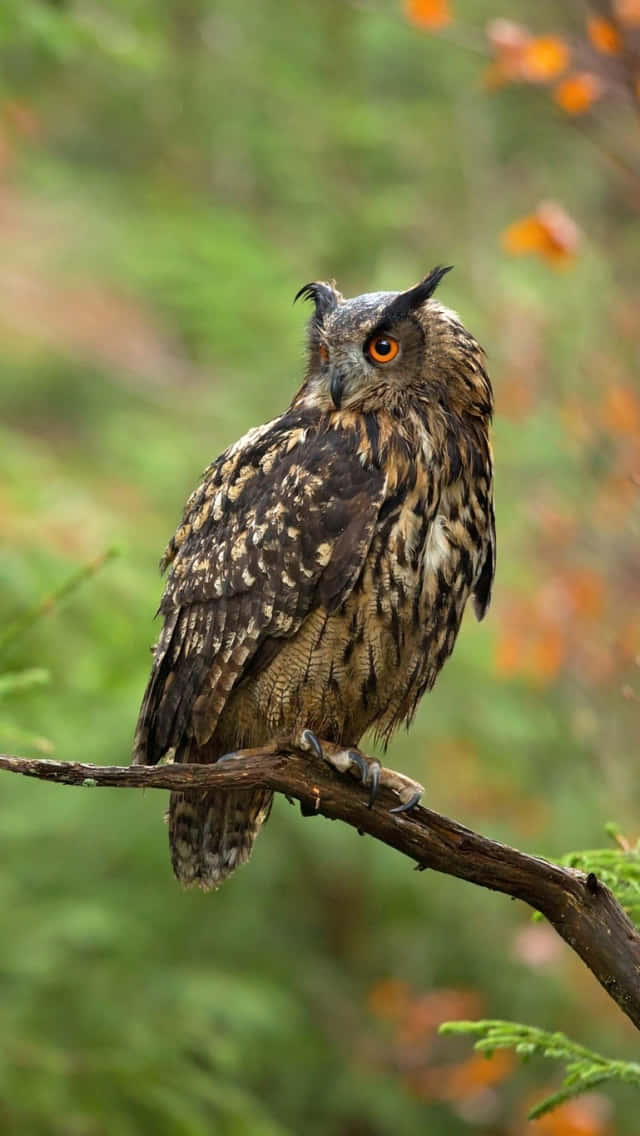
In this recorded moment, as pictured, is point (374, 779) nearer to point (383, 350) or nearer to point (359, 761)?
point (359, 761)

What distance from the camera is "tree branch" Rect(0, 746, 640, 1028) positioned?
7.72ft

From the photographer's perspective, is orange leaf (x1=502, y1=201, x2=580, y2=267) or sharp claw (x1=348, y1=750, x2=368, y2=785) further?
orange leaf (x1=502, y1=201, x2=580, y2=267)

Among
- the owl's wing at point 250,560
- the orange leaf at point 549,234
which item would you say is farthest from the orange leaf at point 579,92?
the owl's wing at point 250,560

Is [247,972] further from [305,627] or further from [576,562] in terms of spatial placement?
[305,627]

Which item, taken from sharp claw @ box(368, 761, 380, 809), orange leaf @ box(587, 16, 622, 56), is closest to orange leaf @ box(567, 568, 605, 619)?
orange leaf @ box(587, 16, 622, 56)

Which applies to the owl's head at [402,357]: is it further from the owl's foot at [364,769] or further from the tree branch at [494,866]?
the tree branch at [494,866]

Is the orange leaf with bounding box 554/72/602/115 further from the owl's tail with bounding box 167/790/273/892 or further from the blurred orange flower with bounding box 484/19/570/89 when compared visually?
the owl's tail with bounding box 167/790/273/892

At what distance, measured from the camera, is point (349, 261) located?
9.45 metres

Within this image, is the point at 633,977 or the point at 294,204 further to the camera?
the point at 294,204

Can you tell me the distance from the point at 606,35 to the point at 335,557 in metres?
2.07

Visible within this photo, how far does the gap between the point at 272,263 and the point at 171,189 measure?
2.91 metres

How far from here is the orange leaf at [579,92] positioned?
14.8ft

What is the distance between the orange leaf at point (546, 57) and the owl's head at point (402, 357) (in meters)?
1.65

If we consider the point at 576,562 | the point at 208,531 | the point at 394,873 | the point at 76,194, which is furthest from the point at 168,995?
the point at 76,194
